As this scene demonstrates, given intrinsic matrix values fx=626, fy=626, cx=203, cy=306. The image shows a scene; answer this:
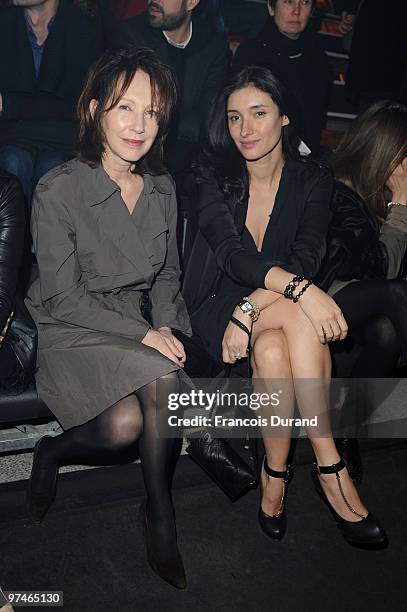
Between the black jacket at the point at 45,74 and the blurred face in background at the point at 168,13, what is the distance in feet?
0.93

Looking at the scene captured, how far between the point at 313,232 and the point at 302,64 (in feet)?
4.27

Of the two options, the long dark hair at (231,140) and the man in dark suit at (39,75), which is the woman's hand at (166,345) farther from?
the man in dark suit at (39,75)

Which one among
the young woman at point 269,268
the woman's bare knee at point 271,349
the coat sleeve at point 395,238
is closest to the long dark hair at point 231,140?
the young woman at point 269,268

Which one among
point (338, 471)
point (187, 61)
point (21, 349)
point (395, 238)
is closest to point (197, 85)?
point (187, 61)

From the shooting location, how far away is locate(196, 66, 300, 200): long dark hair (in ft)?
7.44

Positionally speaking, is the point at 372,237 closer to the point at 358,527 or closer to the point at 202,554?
the point at 358,527

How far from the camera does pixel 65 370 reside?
1.95 meters

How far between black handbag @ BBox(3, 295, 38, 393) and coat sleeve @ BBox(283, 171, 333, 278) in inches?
34.6

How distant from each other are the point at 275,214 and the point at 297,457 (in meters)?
0.93

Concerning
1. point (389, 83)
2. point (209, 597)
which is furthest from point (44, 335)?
point (389, 83)

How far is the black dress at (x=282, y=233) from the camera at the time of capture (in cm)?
226

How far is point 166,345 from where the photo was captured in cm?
197

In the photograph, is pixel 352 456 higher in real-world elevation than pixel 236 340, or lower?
lower

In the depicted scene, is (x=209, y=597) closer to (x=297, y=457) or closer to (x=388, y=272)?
(x=297, y=457)
